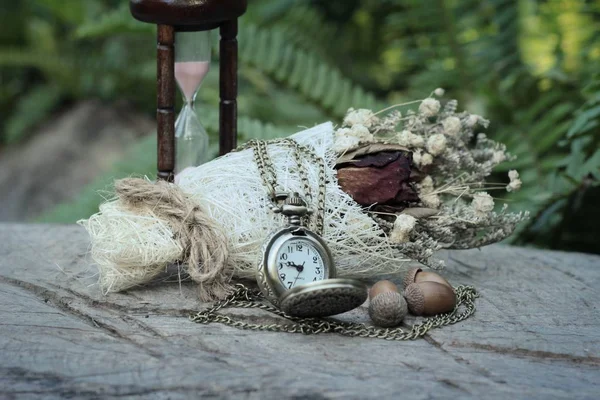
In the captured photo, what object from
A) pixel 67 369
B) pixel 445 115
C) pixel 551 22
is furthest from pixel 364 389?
pixel 551 22

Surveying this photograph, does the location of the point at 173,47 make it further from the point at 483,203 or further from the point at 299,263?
the point at 483,203

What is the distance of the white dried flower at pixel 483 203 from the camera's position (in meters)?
2.21

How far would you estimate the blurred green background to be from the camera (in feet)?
10.7

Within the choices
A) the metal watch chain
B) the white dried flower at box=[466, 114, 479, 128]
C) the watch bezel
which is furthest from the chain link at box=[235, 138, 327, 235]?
the white dried flower at box=[466, 114, 479, 128]

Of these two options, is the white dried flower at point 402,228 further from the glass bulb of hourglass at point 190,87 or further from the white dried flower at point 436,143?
the glass bulb of hourglass at point 190,87

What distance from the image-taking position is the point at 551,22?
392 centimetres

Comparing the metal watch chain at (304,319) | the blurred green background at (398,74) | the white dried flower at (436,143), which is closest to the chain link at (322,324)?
the metal watch chain at (304,319)

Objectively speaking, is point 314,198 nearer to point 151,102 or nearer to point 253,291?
point 253,291

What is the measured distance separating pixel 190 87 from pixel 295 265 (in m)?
0.72

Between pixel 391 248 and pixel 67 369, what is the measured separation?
896 mm

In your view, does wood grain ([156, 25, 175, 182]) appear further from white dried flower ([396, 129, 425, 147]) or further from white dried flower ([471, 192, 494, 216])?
white dried flower ([471, 192, 494, 216])

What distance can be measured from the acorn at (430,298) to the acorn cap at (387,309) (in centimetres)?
8

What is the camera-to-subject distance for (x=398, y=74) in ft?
16.2

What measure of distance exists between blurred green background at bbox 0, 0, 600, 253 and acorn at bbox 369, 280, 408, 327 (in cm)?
116
